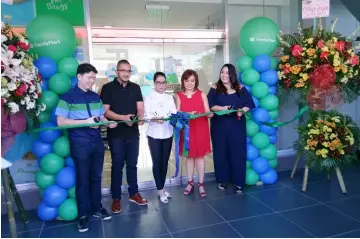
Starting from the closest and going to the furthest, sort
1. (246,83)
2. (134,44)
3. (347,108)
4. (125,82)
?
(125,82) < (246,83) < (134,44) < (347,108)

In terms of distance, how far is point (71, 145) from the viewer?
106 inches

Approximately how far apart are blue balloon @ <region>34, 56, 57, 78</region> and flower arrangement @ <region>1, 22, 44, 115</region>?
0.52 ft

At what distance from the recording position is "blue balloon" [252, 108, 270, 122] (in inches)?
142

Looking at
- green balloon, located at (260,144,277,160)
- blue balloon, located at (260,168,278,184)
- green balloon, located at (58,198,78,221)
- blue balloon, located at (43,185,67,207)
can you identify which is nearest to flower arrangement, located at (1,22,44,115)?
blue balloon, located at (43,185,67,207)

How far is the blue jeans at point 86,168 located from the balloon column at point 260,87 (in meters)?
1.82

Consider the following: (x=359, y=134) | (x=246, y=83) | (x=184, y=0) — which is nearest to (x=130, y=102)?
(x=246, y=83)

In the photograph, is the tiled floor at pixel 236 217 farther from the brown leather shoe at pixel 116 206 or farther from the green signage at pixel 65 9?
the green signage at pixel 65 9

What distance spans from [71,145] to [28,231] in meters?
0.92

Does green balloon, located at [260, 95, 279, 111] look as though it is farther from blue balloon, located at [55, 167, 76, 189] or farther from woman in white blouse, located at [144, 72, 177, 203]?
blue balloon, located at [55, 167, 76, 189]

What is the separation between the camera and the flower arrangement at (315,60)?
3.26m

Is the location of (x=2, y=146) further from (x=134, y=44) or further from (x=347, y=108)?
(x=347, y=108)

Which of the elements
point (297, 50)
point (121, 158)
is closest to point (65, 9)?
point (121, 158)

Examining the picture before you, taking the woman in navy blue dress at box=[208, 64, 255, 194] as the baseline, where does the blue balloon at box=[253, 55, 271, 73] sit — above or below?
above

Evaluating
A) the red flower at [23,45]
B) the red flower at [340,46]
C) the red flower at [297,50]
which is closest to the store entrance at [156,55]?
the red flower at [297,50]
